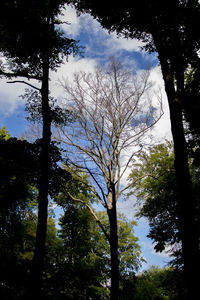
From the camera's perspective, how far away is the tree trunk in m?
3.31

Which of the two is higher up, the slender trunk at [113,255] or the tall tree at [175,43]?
the tall tree at [175,43]

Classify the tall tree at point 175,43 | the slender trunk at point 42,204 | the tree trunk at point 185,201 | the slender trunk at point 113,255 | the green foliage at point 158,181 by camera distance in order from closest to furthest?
the tree trunk at point 185,201
the tall tree at point 175,43
the slender trunk at point 42,204
the slender trunk at point 113,255
the green foliage at point 158,181

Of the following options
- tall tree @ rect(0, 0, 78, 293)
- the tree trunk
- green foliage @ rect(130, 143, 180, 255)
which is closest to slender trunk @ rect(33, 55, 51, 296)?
tall tree @ rect(0, 0, 78, 293)

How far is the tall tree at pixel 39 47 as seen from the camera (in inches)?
237

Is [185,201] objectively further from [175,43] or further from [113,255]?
[113,255]

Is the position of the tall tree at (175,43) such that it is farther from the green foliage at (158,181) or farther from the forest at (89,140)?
the green foliage at (158,181)

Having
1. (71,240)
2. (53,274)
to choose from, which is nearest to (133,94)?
(53,274)

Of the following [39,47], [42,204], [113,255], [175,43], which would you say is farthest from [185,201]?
[39,47]

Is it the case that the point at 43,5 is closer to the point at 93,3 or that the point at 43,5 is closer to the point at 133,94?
the point at 93,3

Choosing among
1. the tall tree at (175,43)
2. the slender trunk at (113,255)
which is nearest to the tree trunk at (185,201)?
the tall tree at (175,43)

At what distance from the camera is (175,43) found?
5.39 meters

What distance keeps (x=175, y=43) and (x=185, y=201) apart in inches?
180

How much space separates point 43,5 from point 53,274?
1099 cm

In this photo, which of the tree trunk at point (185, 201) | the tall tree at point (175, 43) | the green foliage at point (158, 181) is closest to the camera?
the tree trunk at point (185, 201)
